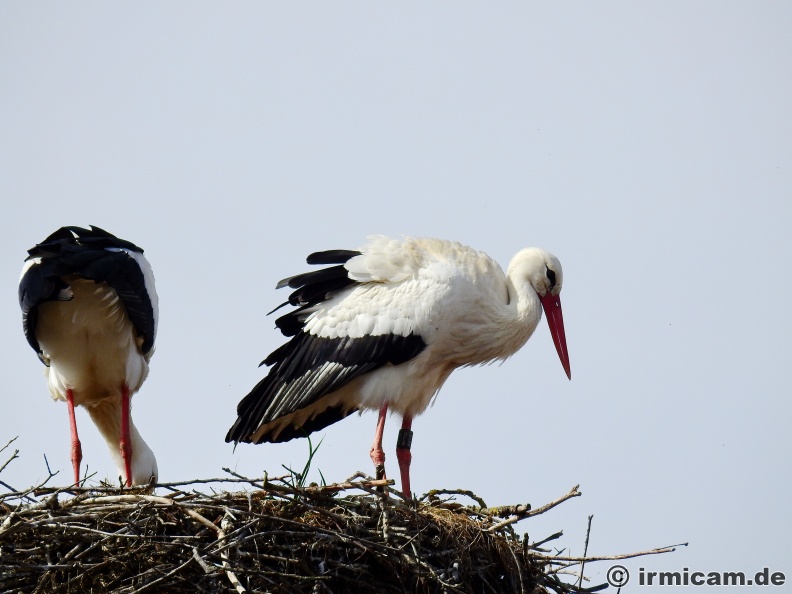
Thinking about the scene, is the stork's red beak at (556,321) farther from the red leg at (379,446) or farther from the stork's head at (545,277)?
the red leg at (379,446)

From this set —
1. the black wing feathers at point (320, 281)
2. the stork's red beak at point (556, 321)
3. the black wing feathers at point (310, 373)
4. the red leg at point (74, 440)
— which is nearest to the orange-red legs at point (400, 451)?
the black wing feathers at point (310, 373)

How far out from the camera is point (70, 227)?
8055 millimetres

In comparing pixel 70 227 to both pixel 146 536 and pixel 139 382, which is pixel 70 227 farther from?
pixel 146 536

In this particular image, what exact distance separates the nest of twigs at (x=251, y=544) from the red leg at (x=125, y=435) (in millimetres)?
2104

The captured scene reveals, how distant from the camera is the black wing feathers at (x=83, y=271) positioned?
25.1 feet

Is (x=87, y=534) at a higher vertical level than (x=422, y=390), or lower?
lower

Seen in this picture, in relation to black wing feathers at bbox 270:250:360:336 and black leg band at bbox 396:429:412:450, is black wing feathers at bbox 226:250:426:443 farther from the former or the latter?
black leg band at bbox 396:429:412:450

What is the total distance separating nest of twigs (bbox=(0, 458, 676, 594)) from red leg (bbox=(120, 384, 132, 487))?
6.90ft

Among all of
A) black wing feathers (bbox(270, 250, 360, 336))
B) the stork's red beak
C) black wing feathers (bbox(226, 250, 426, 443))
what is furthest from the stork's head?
black wing feathers (bbox(270, 250, 360, 336))

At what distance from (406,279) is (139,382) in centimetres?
187

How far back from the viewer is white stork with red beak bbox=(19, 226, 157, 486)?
7699mm

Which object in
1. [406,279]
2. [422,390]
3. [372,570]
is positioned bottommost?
[372,570]

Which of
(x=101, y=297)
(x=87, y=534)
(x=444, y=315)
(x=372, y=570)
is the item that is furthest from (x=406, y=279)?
(x=87, y=534)

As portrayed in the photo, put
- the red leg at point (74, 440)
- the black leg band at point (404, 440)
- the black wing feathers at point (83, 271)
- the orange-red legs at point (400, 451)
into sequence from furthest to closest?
1. the red leg at point (74, 440)
2. the black leg band at point (404, 440)
3. the orange-red legs at point (400, 451)
4. the black wing feathers at point (83, 271)
